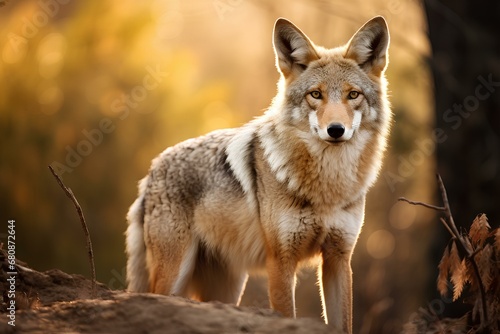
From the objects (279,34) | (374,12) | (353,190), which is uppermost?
(374,12)

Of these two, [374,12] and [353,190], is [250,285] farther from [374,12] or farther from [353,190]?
[353,190]

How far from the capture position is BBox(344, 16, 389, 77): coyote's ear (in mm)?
6242

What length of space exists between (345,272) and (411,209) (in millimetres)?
12543

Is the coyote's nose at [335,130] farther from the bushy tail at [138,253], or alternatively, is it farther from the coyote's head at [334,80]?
the bushy tail at [138,253]

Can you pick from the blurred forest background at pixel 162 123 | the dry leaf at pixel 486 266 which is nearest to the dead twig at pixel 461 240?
the dry leaf at pixel 486 266

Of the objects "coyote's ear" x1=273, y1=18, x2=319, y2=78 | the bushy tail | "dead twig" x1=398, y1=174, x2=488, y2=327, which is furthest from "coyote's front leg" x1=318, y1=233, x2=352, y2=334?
the bushy tail

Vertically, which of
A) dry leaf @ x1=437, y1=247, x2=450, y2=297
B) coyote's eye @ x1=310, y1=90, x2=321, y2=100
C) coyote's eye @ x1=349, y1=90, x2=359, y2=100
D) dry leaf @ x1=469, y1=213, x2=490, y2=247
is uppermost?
coyote's eye @ x1=349, y1=90, x2=359, y2=100

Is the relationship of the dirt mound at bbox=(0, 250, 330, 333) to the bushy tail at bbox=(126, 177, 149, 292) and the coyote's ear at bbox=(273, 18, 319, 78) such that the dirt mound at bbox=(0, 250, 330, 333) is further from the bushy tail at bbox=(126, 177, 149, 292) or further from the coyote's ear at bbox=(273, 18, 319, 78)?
the bushy tail at bbox=(126, 177, 149, 292)

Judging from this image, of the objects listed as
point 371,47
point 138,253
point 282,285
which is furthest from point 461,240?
point 138,253

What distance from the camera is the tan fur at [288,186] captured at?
5.89 metres

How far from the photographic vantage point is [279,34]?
250 inches

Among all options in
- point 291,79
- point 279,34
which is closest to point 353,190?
point 291,79

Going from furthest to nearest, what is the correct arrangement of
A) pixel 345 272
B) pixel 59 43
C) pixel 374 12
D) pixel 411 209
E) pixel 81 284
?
pixel 411 209 < pixel 59 43 < pixel 374 12 < pixel 345 272 < pixel 81 284

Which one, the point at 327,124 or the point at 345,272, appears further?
the point at 345,272
